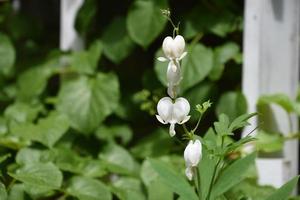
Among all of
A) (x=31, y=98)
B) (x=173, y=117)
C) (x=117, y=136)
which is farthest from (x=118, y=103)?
(x=173, y=117)

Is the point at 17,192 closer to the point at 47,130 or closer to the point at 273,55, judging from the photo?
the point at 47,130

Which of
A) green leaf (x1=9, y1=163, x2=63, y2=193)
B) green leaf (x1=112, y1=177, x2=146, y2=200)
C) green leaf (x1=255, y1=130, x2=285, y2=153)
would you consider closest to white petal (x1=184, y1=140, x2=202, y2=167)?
green leaf (x1=9, y1=163, x2=63, y2=193)

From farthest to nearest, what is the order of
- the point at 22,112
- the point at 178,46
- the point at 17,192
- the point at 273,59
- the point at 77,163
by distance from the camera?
the point at 22,112
the point at 273,59
the point at 77,163
the point at 17,192
the point at 178,46

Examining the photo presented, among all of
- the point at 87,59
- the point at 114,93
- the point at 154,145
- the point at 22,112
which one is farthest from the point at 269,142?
the point at 22,112

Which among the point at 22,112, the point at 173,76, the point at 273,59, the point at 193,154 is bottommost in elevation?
the point at 22,112

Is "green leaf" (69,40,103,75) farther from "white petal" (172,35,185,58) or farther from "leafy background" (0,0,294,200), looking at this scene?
"white petal" (172,35,185,58)

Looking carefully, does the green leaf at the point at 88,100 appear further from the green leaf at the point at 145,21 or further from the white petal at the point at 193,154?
the white petal at the point at 193,154

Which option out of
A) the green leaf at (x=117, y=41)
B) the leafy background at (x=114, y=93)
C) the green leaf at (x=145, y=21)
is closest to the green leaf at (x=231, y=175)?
the leafy background at (x=114, y=93)
